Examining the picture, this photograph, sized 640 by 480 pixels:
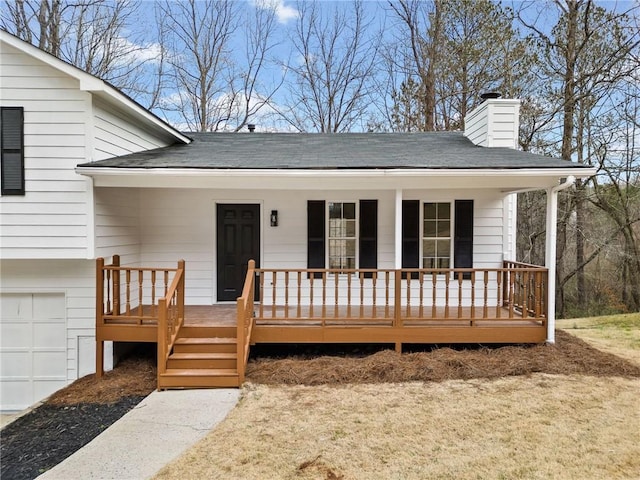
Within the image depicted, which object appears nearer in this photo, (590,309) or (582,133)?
(582,133)

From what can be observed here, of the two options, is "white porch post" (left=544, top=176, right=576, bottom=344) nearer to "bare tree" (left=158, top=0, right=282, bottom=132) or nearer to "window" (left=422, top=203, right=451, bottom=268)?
"window" (left=422, top=203, right=451, bottom=268)

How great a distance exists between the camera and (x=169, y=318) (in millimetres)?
5527

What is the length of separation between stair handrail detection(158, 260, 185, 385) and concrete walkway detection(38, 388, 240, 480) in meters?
0.48

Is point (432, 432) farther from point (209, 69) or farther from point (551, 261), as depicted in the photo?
point (209, 69)

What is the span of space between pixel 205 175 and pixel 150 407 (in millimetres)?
3088

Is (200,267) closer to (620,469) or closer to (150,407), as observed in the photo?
(150,407)

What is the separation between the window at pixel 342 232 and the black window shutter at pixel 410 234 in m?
0.90

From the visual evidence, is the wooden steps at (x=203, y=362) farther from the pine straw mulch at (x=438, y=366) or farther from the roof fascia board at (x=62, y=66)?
the roof fascia board at (x=62, y=66)

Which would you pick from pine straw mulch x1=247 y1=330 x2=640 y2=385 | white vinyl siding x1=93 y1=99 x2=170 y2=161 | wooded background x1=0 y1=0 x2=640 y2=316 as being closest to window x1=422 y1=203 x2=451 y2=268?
pine straw mulch x1=247 y1=330 x2=640 y2=385

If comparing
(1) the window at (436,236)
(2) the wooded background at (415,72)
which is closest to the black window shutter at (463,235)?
(1) the window at (436,236)

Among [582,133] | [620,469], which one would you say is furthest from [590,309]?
[620,469]

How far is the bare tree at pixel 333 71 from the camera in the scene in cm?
1709

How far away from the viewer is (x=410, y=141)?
8.54 meters

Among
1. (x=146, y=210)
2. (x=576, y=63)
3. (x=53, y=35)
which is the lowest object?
(x=146, y=210)
